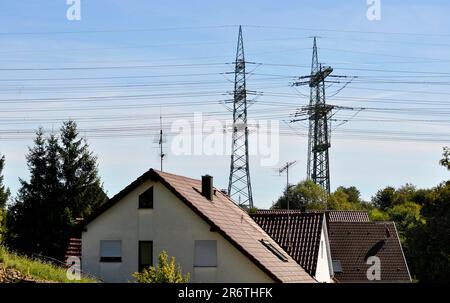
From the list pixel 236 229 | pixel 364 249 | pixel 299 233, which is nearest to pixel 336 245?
pixel 364 249

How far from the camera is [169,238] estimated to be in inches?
1377

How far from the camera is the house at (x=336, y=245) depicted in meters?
40.2

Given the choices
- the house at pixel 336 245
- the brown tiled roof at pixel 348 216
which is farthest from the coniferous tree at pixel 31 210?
the brown tiled roof at pixel 348 216

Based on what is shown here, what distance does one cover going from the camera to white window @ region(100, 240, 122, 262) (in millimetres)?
35531

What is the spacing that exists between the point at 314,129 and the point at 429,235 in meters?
23.2

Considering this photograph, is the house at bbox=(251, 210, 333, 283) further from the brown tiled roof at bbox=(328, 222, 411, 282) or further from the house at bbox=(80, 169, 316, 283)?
the brown tiled roof at bbox=(328, 222, 411, 282)

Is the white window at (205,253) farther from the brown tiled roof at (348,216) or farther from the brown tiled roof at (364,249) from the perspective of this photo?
the brown tiled roof at (348,216)

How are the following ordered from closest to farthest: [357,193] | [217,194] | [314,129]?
[217,194], [314,129], [357,193]

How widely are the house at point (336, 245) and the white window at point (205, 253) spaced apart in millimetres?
6408

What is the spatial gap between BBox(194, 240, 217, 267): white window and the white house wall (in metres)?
0.17
